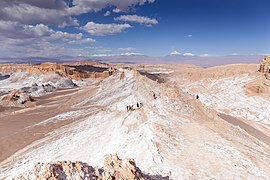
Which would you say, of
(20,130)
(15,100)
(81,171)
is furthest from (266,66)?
(81,171)

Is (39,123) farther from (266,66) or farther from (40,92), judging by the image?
(266,66)

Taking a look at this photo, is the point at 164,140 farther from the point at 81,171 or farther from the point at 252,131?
the point at 252,131

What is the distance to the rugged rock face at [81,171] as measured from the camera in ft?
24.3

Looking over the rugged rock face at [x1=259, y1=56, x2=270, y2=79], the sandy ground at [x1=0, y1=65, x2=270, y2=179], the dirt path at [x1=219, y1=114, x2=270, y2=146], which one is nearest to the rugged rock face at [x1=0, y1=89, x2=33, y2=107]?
the sandy ground at [x1=0, y1=65, x2=270, y2=179]

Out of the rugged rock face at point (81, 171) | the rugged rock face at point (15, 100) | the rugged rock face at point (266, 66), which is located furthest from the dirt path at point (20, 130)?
the rugged rock face at point (266, 66)

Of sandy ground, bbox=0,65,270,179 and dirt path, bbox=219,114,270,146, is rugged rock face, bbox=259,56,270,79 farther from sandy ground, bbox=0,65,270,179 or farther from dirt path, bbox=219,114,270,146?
dirt path, bbox=219,114,270,146

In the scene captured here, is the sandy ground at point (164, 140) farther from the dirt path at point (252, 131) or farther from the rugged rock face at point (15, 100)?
the rugged rock face at point (15, 100)

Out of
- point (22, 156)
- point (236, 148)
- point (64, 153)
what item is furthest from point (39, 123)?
point (236, 148)

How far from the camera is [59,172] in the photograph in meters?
7.50

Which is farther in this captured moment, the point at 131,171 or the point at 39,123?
the point at 39,123

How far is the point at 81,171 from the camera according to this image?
7.71 metres

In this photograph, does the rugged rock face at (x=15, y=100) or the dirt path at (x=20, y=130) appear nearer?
the dirt path at (x=20, y=130)

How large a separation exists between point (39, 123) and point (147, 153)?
1993cm

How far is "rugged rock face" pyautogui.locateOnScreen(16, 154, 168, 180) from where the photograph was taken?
7395 mm
